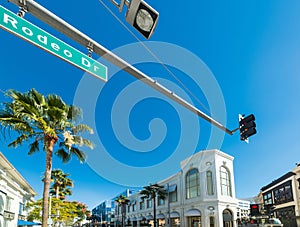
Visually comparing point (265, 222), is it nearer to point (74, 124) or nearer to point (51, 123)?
point (74, 124)

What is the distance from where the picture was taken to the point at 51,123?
12805 millimetres

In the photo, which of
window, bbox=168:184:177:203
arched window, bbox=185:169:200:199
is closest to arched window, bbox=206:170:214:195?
arched window, bbox=185:169:200:199

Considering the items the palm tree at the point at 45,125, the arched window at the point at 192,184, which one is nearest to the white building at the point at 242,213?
the arched window at the point at 192,184

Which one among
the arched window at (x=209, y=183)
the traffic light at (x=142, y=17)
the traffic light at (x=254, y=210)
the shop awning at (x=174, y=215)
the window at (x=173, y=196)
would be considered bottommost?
the shop awning at (x=174, y=215)

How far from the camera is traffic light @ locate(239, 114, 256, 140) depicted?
7383mm

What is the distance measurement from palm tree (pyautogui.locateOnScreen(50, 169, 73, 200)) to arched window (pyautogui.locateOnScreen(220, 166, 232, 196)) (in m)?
21.6

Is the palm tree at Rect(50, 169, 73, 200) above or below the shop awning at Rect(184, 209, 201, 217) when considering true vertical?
above

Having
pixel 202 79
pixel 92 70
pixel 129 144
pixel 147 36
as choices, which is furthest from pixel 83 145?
pixel 147 36

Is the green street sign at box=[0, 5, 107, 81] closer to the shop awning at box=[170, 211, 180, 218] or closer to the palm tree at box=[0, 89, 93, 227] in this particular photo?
the palm tree at box=[0, 89, 93, 227]

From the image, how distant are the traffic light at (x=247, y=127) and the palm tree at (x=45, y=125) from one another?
8231 millimetres

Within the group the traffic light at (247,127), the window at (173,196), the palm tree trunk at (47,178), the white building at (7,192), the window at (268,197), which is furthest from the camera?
the window at (268,197)

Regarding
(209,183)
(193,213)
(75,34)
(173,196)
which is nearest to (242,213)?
(193,213)

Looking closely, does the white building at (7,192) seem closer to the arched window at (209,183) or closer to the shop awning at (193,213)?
the shop awning at (193,213)

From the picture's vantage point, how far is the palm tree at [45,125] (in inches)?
456
